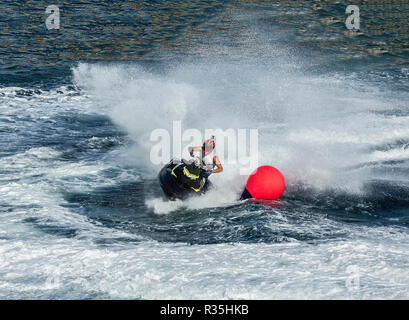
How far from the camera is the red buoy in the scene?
10.6 m

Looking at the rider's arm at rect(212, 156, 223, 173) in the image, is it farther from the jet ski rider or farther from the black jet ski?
the black jet ski

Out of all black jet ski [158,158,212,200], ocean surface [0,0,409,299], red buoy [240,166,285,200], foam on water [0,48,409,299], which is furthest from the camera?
red buoy [240,166,285,200]

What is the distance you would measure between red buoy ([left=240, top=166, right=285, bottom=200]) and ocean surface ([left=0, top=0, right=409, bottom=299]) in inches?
9.6

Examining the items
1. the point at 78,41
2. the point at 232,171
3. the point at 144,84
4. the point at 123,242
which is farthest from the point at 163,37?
the point at 123,242

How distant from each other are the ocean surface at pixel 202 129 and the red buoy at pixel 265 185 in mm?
245

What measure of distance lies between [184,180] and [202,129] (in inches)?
188

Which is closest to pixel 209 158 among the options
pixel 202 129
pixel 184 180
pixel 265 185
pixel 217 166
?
pixel 217 166

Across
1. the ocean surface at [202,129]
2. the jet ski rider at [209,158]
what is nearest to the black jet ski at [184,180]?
the jet ski rider at [209,158]

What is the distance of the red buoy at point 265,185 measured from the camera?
10.6m

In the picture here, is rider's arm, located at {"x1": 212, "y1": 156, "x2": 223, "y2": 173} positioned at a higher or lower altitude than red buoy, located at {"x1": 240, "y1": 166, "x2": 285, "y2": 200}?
higher

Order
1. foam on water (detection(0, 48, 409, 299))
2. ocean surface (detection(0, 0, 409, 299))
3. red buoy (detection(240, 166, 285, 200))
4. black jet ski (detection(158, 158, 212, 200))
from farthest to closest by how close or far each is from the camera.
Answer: red buoy (detection(240, 166, 285, 200)), black jet ski (detection(158, 158, 212, 200)), ocean surface (detection(0, 0, 409, 299)), foam on water (detection(0, 48, 409, 299))

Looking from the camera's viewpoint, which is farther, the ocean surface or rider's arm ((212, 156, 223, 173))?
rider's arm ((212, 156, 223, 173))

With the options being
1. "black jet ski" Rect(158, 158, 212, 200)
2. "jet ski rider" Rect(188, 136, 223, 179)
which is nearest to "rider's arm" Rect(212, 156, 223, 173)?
"jet ski rider" Rect(188, 136, 223, 179)

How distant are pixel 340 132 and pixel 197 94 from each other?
535 centimetres
